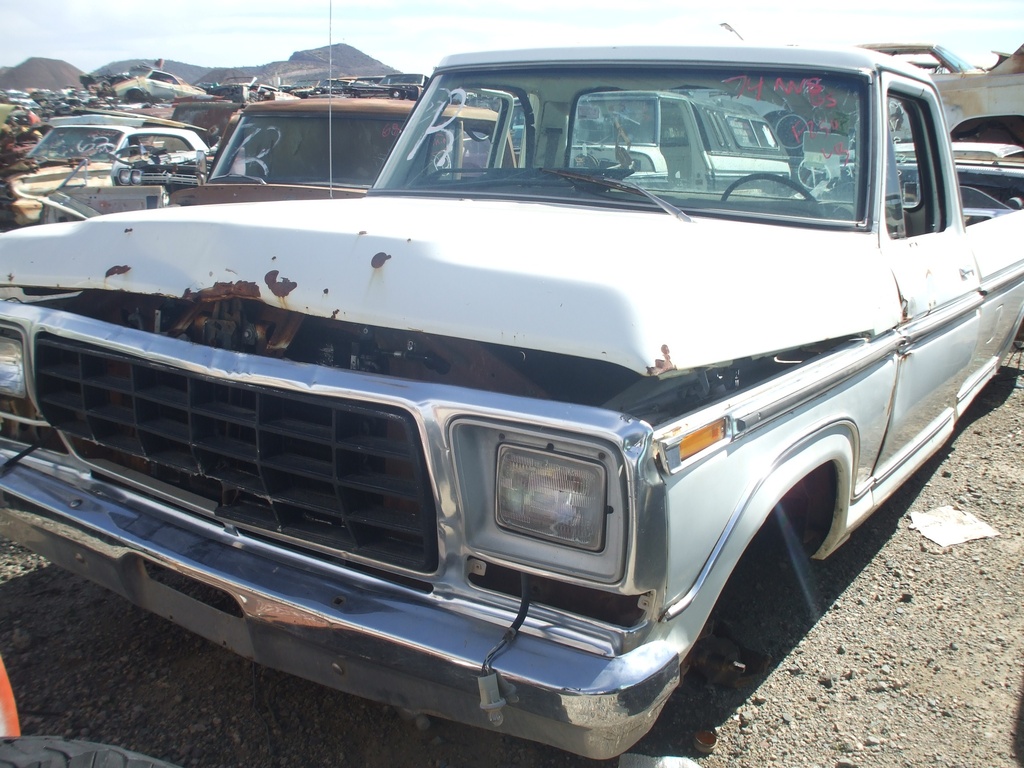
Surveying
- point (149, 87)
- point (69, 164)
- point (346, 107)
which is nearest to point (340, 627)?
point (346, 107)

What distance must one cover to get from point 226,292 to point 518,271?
28.5 inches

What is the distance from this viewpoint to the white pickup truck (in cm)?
169

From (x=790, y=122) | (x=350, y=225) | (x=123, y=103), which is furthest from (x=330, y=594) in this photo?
(x=123, y=103)

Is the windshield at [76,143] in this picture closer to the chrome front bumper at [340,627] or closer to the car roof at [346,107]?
the car roof at [346,107]

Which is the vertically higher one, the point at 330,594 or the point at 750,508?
the point at 750,508

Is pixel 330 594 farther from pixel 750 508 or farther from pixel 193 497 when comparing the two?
pixel 750 508

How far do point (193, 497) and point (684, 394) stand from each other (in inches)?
51.9

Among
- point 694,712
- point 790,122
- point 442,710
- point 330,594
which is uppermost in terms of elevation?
point 790,122

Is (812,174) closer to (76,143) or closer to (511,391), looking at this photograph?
(511,391)

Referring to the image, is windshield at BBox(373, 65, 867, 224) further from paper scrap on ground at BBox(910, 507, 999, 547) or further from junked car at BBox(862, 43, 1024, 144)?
junked car at BBox(862, 43, 1024, 144)

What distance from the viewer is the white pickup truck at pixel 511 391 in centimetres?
169

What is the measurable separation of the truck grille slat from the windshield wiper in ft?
3.79

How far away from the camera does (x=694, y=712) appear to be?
2.45 metres

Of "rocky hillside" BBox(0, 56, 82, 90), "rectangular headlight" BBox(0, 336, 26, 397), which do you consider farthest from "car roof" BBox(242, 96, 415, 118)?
"rocky hillside" BBox(0, 56, 82, 90)
